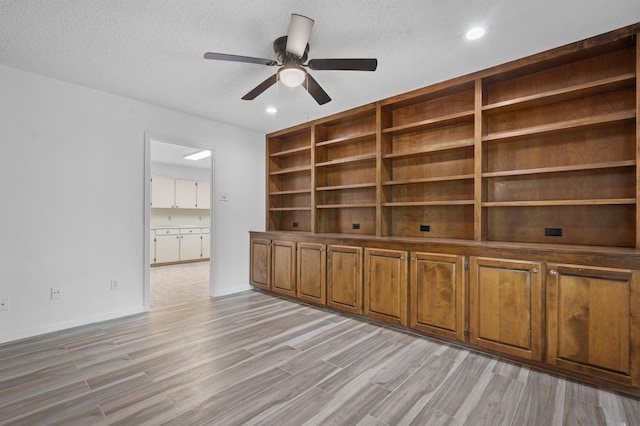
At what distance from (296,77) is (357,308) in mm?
2477

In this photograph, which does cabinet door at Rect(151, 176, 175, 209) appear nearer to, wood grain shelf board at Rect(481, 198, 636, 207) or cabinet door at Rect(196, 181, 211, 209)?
cabinet door at Rect(196, 181, 211, 209)

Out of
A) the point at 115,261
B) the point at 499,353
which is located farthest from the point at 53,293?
the point at 499,353

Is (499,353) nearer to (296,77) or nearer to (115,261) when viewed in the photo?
(296,77)

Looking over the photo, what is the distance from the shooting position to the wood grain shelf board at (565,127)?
2254 mm

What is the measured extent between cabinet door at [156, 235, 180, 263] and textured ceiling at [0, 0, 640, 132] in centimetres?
460

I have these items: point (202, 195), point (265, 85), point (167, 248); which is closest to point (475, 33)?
point (265, 85)

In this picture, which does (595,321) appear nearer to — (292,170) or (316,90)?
(316,90)

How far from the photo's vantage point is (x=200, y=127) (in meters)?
4.29

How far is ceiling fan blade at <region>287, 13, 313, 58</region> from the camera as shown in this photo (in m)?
1.92

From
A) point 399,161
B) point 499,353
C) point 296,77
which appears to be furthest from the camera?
point 399,161

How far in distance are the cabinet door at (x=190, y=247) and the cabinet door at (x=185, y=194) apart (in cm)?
82

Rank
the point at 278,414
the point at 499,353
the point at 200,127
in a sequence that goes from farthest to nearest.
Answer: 1. the point at 200,127
2. the point at 499,353
3. the point at 278,414

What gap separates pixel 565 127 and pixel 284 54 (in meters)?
2.31

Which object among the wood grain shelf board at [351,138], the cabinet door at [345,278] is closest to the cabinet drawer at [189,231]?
the wood grain shelf board at [351,138]
